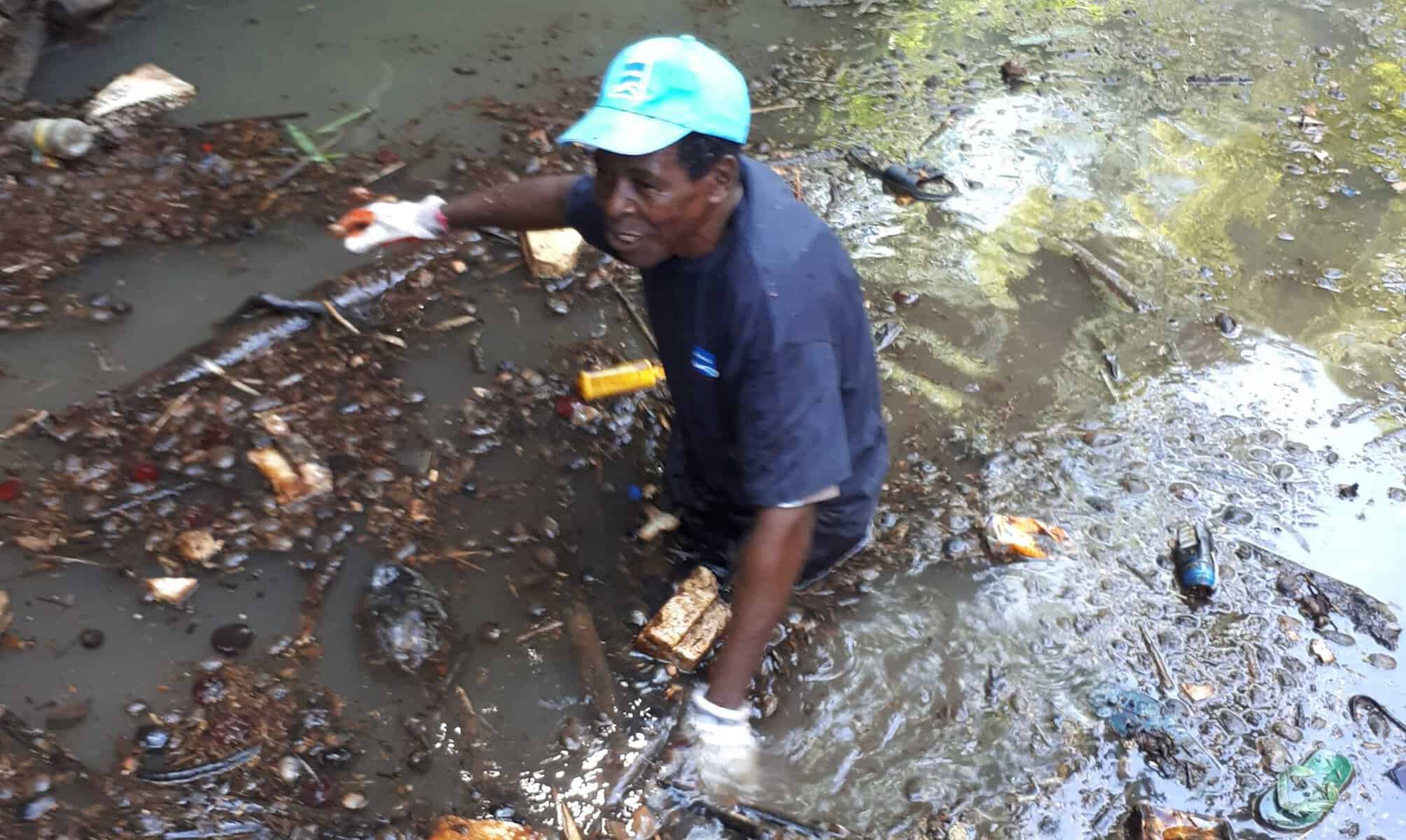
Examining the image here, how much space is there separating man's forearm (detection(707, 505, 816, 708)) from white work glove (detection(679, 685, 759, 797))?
0.20 metres

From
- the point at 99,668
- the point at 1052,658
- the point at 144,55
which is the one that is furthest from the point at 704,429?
the point at 144,55

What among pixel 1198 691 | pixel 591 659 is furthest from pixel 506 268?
pixel 1198 691

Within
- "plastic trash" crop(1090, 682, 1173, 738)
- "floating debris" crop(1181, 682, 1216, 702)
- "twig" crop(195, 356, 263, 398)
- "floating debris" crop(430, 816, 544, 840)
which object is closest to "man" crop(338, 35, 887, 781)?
"floating debris" crop(430, 816, 544, 840)

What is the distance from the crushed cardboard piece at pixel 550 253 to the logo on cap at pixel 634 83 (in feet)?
6.40

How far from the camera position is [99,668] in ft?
8.25

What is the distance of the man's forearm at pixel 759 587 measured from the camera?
2143 mm

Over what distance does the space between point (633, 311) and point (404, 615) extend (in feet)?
5.66

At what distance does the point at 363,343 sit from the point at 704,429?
65.6 inches

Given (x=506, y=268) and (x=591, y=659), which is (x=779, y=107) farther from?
(x=591, y=659)

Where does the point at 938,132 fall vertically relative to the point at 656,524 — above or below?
above

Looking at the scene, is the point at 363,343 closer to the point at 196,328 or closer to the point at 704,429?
the point at 196,328

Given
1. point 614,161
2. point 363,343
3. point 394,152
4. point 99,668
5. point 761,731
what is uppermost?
point 614,161

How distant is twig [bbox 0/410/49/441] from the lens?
117 inches

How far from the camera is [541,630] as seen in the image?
284 centimetres
